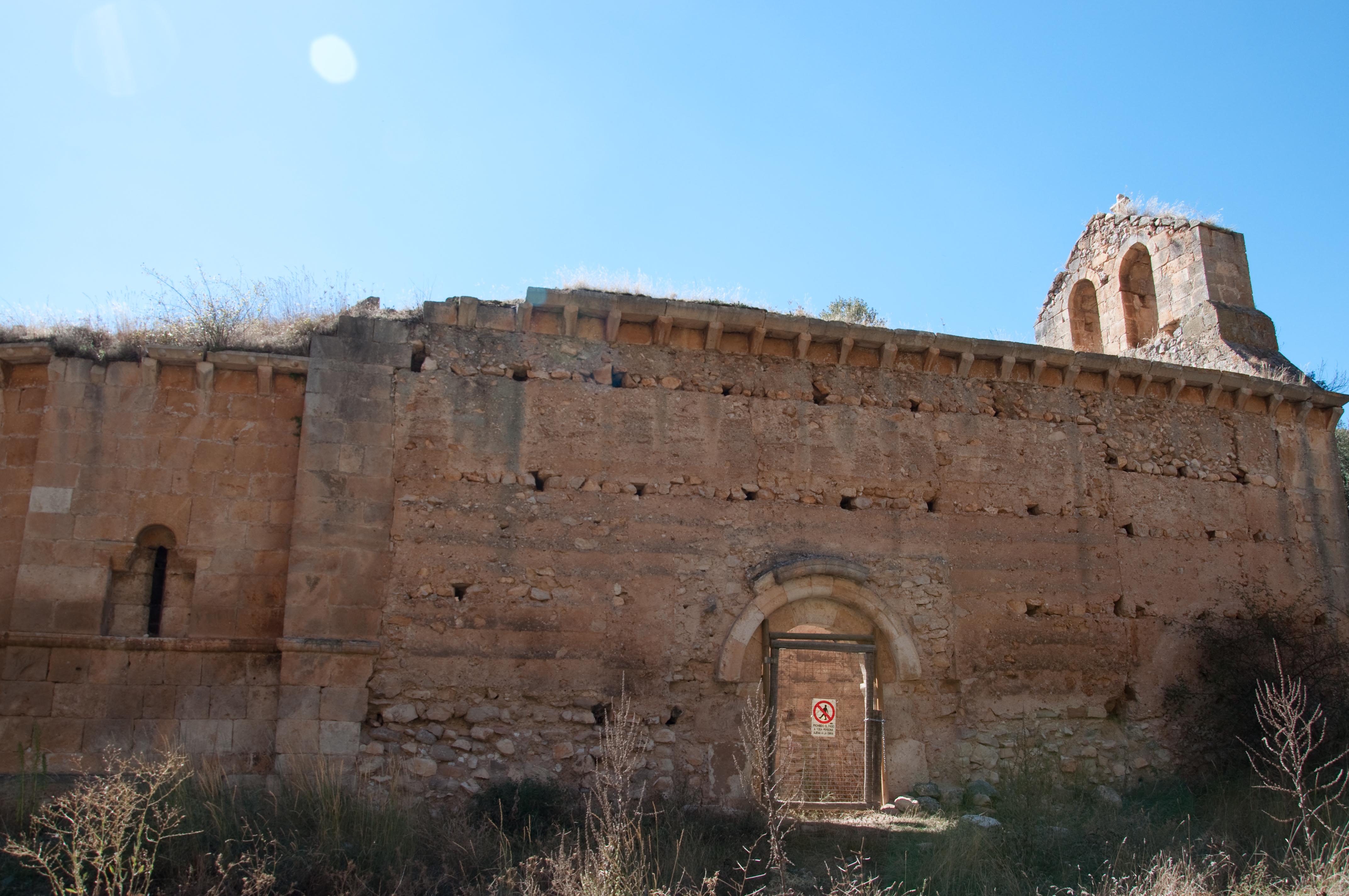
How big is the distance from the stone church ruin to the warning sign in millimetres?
3463

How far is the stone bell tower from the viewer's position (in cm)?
1290

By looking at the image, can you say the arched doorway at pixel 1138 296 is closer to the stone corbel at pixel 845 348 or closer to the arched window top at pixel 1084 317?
the arched window top at pixel 1084 317

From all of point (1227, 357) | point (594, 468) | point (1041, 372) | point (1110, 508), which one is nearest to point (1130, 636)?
point (1110, 508)

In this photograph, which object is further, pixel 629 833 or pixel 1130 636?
pixel 1130 636

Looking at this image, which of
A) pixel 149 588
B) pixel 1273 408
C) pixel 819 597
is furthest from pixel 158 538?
pixel 1273 408

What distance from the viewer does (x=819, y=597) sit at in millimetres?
9773

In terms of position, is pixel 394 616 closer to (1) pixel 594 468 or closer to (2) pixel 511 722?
(2) pixel 511 722

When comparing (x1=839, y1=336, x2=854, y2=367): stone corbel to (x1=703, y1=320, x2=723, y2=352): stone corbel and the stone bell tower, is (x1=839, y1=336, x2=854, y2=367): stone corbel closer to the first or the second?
A: (x1=703, y1=320, x2=723, y2=352): stone corbel

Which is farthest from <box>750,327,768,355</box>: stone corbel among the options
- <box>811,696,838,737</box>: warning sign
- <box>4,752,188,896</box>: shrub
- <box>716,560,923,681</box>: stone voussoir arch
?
<box>4,752,188,896</box>: shrub

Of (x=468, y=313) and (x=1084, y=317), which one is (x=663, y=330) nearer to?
(x=468, y=313)

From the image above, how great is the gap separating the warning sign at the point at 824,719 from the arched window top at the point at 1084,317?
644 cm

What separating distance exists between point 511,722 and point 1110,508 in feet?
21.9

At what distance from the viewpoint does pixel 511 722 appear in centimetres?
873

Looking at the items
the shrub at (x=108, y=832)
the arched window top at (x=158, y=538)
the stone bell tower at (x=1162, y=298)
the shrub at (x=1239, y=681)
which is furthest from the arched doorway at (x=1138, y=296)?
the shrub at (x=108, y=832)
